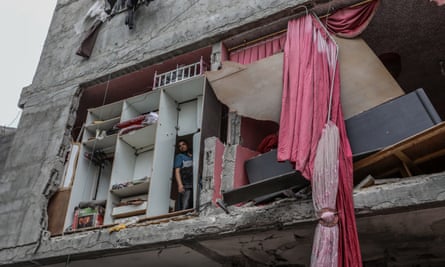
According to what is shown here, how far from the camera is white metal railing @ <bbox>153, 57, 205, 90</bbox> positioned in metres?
8.43

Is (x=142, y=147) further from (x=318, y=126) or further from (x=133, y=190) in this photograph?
(x=318, y=126)

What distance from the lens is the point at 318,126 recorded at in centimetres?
586

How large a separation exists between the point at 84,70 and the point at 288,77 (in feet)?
15.7

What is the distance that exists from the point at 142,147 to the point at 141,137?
13.7 inches

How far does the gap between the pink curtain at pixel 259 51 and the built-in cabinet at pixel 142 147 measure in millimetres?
757

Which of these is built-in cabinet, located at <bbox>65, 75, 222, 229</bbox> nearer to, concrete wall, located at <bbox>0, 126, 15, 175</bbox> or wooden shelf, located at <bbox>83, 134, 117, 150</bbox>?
wooden shelf, located at <bbox>83, 134, 117, 150</bbox>

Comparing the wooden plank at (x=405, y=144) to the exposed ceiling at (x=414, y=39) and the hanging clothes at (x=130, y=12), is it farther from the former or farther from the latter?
the hanging clothes at (x=130, y=12)

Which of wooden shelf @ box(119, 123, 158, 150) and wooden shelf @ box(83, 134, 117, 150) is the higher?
wooden shelf @ box(83, 134, 117, 150)

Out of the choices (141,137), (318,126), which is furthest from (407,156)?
(141,137)

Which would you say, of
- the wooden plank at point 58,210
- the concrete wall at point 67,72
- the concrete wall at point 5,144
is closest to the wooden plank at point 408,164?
the concrete wall at point 67,72

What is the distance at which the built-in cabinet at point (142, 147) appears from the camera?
751 centimetres

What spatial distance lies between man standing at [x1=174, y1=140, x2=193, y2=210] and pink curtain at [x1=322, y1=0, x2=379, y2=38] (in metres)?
2.93

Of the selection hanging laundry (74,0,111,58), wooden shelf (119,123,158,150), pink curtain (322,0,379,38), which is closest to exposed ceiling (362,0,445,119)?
pink curtain (322,0,379,38)

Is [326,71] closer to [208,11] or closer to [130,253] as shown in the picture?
[208,11]
